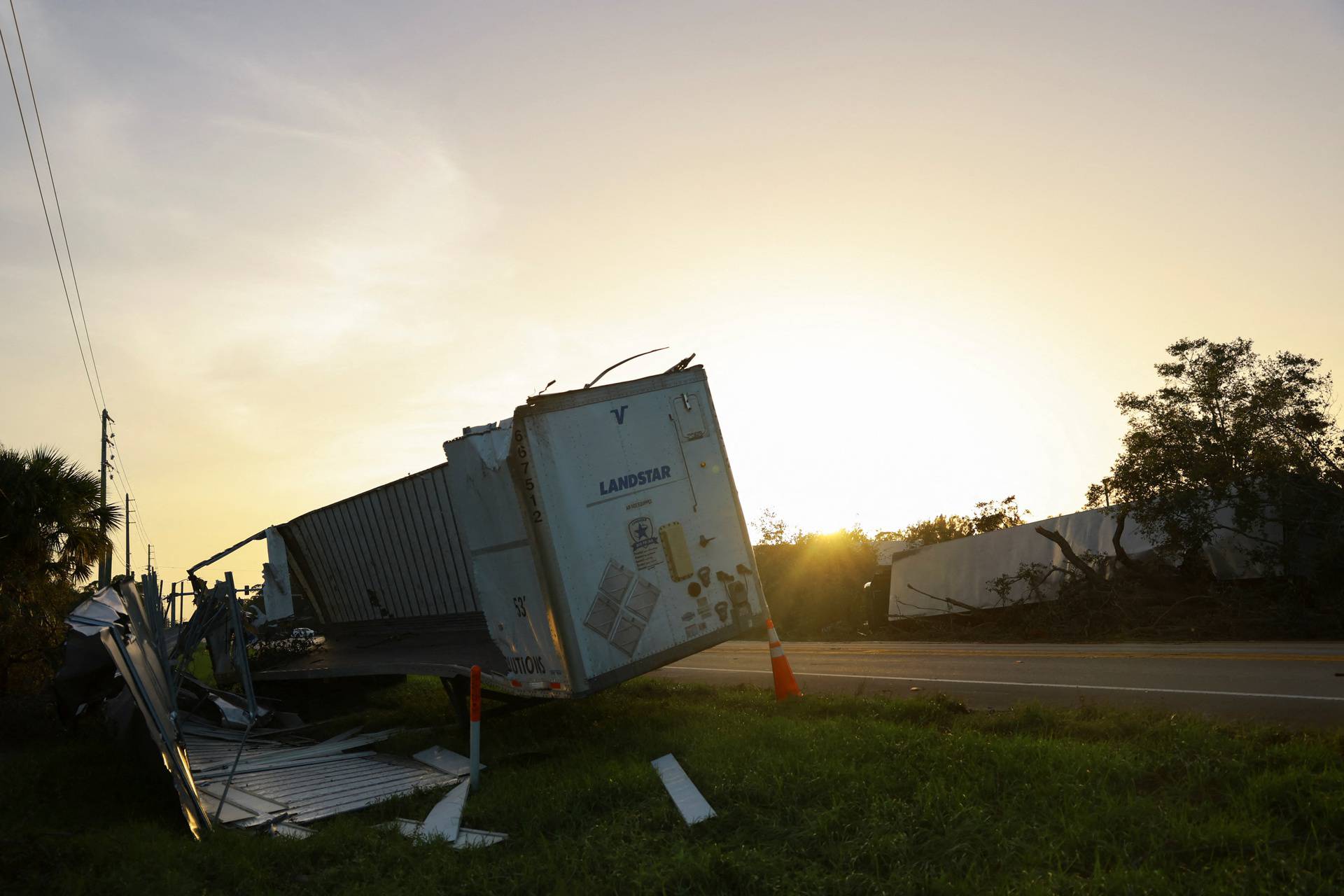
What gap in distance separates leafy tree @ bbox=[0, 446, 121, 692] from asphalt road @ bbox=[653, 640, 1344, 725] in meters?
11.2

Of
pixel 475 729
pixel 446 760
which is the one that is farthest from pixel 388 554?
pixel 475 729

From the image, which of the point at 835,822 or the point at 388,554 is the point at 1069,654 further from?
the point at 388,554

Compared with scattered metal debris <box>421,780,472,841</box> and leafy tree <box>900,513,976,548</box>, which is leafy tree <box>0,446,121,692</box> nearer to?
scattered metal debris <box>421,780,472,841</box>

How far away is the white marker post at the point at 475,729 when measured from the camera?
867cm

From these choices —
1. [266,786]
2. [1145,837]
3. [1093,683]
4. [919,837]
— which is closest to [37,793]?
[266,786]

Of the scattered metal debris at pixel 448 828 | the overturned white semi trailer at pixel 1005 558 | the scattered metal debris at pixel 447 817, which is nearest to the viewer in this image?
the scattered metal debris at pixel 448 828

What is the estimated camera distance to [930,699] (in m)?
10.3

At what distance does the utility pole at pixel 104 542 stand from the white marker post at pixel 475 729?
21.9ft

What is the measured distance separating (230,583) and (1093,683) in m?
10.6

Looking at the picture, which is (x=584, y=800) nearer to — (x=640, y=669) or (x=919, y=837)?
(x=640, y=669)

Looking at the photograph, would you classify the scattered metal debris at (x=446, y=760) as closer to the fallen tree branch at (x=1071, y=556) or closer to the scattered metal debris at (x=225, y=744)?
the scattered metal debris at (x=225, y=744)

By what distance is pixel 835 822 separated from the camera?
6320 mm

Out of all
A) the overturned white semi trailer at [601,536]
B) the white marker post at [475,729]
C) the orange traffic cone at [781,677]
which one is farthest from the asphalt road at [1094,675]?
the white marker post at [475,729]

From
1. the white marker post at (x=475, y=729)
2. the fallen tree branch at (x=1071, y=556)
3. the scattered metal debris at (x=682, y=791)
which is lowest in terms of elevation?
the fallen tree branch at (x=1071, y=556)
